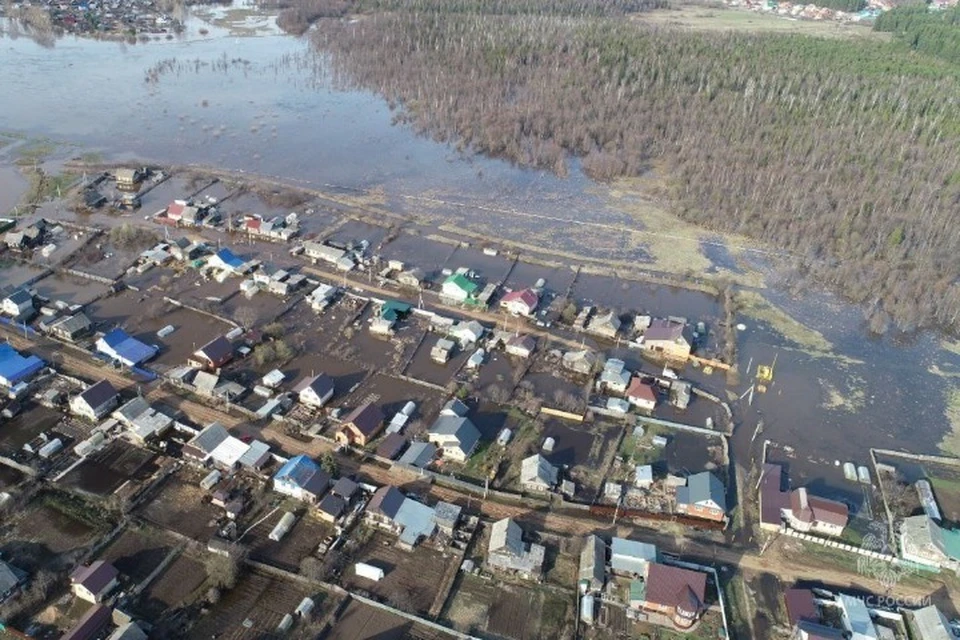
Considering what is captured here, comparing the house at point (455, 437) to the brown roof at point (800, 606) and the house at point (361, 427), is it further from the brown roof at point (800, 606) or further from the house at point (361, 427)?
the brown roof at point (800, 606)

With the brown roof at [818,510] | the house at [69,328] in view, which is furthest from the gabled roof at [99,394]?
the brown roof at [818,510]

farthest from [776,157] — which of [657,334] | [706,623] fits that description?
[706,623]

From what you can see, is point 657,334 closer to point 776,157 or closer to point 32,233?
point 776,157

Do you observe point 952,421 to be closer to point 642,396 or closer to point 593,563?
point 642,396

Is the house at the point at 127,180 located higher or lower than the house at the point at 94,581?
higher

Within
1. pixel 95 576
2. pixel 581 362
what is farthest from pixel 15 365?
pixel 581 362

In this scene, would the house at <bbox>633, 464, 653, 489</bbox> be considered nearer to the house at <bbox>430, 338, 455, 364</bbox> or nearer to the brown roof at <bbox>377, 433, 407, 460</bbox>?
the brown roof at <bbox>377, 433, 407, 460</bbox>
